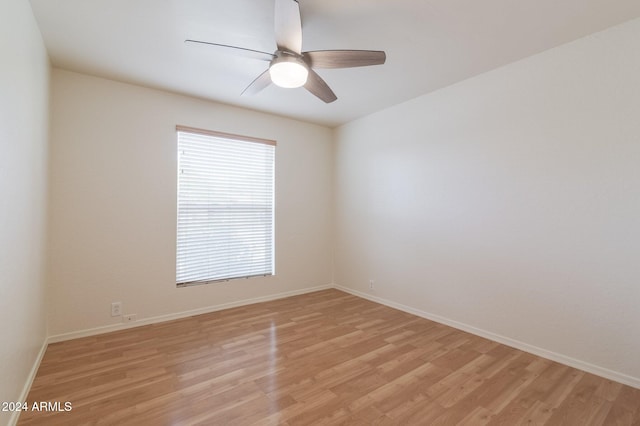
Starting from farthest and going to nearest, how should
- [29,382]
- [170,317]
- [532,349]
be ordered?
[170,317] → [532,349] → [29,382]

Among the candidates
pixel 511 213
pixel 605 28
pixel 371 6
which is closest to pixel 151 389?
pixel 371 6

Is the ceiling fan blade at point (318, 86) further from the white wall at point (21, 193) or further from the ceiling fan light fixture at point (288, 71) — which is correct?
the white wall at point (21, 193)

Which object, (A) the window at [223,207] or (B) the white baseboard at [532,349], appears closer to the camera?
(B) the white baseboard at [532,349]

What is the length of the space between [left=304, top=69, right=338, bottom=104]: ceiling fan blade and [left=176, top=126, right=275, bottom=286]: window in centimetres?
175

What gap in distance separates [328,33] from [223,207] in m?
2.40

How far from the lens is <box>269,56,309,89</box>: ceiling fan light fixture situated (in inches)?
76.0

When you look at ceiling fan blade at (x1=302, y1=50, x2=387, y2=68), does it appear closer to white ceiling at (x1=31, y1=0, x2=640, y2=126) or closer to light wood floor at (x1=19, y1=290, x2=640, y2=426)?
white ceiling at (x1=31, y1=0, x2=640, y2=126)

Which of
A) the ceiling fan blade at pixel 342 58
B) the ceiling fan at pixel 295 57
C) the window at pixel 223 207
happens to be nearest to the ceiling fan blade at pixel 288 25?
the ceiling fan at pixel 295 57

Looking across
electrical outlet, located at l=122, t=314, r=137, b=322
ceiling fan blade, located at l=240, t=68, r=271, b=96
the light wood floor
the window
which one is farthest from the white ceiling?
the light wood floor

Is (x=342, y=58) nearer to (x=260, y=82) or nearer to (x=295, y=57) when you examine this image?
(x=295, y=57)

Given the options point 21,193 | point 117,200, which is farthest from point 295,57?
point 117,200

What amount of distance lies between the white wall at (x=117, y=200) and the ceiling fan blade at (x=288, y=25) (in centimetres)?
210

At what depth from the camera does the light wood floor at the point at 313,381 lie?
1.76m

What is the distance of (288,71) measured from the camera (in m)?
1.97
